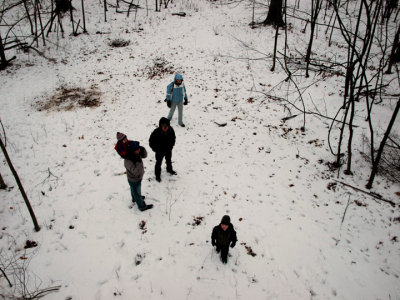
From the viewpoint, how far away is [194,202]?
6156 mm

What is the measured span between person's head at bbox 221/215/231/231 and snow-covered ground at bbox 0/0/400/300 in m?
0.97

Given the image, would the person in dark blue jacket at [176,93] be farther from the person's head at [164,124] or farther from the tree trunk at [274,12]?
the tree trunk at [274,12]

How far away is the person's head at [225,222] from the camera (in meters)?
4.30

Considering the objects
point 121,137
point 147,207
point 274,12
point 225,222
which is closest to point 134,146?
point 121,137

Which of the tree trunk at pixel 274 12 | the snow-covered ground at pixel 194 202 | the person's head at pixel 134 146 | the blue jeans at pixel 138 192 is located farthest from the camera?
the tree trunk at pixel 274 12

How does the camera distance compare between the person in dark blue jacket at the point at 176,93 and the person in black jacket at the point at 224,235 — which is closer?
the person in black jacket at the point at 224,235

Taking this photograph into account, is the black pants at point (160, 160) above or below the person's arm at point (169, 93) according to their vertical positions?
below

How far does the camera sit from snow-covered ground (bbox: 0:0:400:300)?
4543 millimetres

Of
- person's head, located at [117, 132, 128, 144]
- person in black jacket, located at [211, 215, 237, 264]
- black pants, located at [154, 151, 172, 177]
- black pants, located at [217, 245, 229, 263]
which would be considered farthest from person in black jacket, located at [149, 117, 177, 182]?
black pants, located at [217, 245, 229, 263]

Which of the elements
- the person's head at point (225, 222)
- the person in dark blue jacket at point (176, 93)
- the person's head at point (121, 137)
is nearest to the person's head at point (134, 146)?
the person's head at point (121, 137)

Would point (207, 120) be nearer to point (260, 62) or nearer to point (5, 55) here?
point (260, 62)

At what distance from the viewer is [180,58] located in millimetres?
14758

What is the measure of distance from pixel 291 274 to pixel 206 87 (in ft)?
31.6

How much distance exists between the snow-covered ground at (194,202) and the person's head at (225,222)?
969 millimetres
